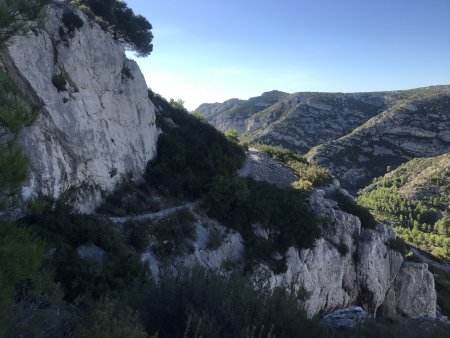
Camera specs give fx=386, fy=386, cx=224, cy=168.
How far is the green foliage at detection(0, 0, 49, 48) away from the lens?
6.39 meters

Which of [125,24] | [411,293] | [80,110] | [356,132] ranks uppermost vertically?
[125,24]

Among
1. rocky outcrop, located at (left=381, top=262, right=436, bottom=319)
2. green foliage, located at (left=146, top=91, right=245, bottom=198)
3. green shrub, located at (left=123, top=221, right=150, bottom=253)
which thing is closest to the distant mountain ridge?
rocky outcrop, located at (left=381, top=262, right=436, bottom=319)

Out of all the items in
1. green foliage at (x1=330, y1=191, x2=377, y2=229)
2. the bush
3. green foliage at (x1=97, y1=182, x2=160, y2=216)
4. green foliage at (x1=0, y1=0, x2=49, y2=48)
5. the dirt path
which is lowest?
the bush

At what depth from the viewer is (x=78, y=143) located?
854 inches

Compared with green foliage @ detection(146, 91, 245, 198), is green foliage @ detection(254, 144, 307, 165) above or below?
below

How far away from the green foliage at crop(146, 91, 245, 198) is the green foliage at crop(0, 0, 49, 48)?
20140 mm

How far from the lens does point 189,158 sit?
30.8 metres

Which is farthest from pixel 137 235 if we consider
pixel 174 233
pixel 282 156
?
pixel 282 156

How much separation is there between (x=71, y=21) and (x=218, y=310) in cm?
2079

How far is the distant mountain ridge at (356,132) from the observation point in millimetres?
112375

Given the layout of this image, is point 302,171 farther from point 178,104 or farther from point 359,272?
point 178,104

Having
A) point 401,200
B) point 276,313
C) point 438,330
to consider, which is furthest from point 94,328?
point 401,200

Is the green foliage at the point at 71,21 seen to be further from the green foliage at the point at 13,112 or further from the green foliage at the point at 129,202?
the green foliage at the point at 13,112

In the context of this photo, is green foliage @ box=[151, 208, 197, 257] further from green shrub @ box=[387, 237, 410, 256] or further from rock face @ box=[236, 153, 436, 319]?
green shrub @ box=[387, 237, 410, 256]
